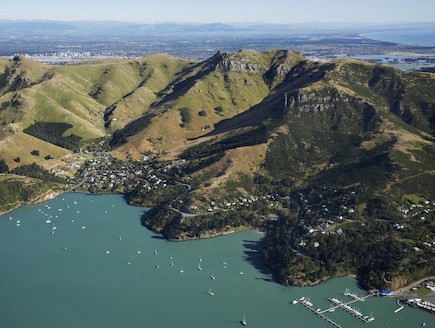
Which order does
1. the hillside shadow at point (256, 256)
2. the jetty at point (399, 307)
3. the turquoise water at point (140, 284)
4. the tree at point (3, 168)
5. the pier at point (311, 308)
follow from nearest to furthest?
the pier at point (311, 308) → the turquoise water at point (140, 284) → the jetty at point (399, 307) → the hillside shadow at point (256, 256) → the tree at point (3, 168)

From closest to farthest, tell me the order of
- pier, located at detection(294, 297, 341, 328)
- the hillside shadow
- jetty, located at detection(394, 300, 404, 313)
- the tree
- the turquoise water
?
pier, located at detection(294, 297, 341, 328) < the turquoise water < jetty, located at detection(394, 300, 404, 313) < the hillside shadow < the tree

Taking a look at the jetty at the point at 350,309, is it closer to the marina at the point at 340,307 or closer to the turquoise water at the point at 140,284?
the marina at the point at 340,307

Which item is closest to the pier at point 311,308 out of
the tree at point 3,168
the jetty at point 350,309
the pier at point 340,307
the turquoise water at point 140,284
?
the pier at point 340,307

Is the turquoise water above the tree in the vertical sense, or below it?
below

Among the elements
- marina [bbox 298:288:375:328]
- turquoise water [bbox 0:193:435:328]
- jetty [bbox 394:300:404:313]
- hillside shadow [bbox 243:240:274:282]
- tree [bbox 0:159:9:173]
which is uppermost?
tree [bbox 0:159:9:173]

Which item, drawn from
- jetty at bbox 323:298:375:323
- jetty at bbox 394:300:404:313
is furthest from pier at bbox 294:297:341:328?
jetty at bbox 394:300:404:313

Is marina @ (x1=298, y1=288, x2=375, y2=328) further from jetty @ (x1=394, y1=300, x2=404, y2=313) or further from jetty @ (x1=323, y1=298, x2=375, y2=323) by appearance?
jetty @ (x1=394, y1=300, x2=404, y2=313)

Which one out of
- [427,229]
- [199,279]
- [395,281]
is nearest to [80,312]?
[199,279]

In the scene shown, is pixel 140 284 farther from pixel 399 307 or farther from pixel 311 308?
pixel 399 307

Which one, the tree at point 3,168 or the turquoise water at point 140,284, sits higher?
the tree at point 3,168
